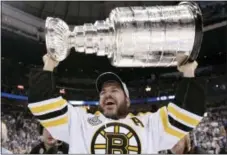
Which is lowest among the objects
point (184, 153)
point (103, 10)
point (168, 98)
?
point (184, 153)

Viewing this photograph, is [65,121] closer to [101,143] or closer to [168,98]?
[101,143]

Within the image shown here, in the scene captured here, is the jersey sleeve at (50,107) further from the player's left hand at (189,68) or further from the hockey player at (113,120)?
the player's left hand at (189,68)

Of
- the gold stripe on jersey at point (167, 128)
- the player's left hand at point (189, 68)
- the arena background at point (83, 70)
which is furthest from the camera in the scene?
the arena background at point (83, 70)

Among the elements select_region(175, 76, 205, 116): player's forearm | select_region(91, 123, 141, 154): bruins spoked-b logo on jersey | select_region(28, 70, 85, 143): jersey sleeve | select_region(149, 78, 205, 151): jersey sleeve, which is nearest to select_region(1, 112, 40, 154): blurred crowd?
select_region(28, 70, 85, 143): jersey sleeve

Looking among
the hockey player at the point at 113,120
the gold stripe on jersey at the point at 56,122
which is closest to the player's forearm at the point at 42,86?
the hockey player at the point at 113,120

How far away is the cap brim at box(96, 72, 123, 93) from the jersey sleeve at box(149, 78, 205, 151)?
20cm

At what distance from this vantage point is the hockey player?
125 cm

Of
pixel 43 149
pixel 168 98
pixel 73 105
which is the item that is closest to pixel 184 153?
pixel 168 98

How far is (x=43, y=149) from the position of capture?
5.08ft

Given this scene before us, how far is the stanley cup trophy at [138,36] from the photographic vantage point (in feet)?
3.60

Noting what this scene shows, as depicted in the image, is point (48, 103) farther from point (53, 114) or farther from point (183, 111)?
point (183, 111)

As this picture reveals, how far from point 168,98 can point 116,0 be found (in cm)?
48

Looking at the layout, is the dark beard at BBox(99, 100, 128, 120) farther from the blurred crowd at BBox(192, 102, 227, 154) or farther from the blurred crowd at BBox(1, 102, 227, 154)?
the blurred crowd at BBox(192, 102, 227, 154)

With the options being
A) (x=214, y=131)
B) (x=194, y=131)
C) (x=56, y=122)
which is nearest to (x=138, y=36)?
(x=56, y=122)
